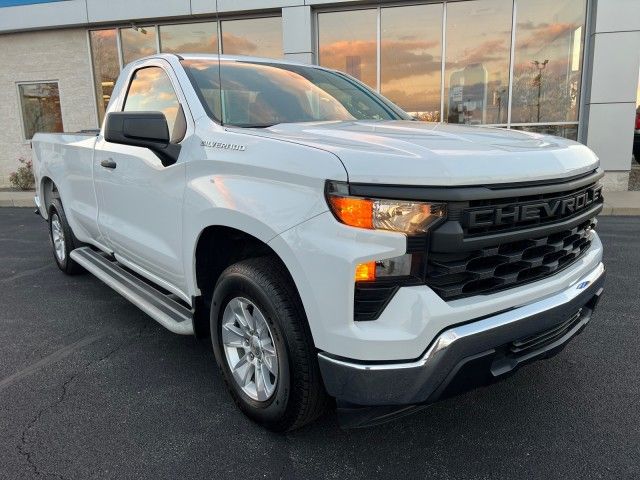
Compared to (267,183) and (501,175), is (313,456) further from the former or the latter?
(501,175)

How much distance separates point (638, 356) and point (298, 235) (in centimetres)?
262

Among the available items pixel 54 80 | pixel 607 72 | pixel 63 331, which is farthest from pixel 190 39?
pixel 63 331

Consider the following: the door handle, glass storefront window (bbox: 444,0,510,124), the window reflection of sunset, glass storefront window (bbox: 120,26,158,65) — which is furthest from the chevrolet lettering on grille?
glass storefront window (bbox: 120,26,158,65)

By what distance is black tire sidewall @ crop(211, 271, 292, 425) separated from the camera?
7.52ft

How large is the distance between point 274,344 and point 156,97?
6.66 feet

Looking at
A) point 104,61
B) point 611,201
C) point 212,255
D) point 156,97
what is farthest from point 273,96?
point 104,61

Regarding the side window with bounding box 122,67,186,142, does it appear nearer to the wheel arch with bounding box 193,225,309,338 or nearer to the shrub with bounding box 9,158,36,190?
the wheel arch with bounding box 193,225,309,338

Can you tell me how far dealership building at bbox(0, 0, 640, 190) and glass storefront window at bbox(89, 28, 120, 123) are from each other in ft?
0.10

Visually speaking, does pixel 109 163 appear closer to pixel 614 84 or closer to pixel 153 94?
pixel 153 94

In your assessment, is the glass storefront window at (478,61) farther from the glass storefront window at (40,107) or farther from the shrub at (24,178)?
the shrub at (24,178)

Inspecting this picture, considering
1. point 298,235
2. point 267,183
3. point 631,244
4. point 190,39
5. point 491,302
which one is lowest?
point 631,244

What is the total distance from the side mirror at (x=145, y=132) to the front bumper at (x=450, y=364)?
1.52m

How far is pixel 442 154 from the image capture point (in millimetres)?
2027

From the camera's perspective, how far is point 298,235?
211 cm
